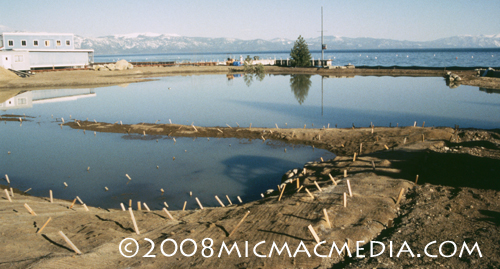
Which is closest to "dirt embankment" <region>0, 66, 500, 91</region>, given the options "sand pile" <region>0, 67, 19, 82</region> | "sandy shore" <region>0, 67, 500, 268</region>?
"sand pile" <region>0, 67, 19, 82</region>

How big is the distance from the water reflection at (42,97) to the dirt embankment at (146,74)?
483 cm

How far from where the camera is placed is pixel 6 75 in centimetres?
4966

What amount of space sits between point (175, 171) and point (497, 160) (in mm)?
12921

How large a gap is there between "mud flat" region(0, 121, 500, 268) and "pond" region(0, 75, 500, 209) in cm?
165

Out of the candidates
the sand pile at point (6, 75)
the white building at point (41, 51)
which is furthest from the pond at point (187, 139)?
the white building at point (41, 51)

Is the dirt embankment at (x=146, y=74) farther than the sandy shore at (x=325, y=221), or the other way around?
the dirt embankment at (x=146, y=74)

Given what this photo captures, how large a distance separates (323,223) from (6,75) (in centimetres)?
5456

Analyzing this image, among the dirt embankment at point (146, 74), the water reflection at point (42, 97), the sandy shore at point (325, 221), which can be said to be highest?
the dirt embankment at point (146, 74)

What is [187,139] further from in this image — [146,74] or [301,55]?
[301,55]

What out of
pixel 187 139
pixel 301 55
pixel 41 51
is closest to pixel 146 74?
pixel 41 51

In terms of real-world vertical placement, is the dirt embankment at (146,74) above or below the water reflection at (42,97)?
above

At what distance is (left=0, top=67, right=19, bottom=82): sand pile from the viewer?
160 feet

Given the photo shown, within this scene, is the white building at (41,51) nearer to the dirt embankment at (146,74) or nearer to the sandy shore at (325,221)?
the dirt embankment at (146,74)

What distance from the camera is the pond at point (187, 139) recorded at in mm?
15492
